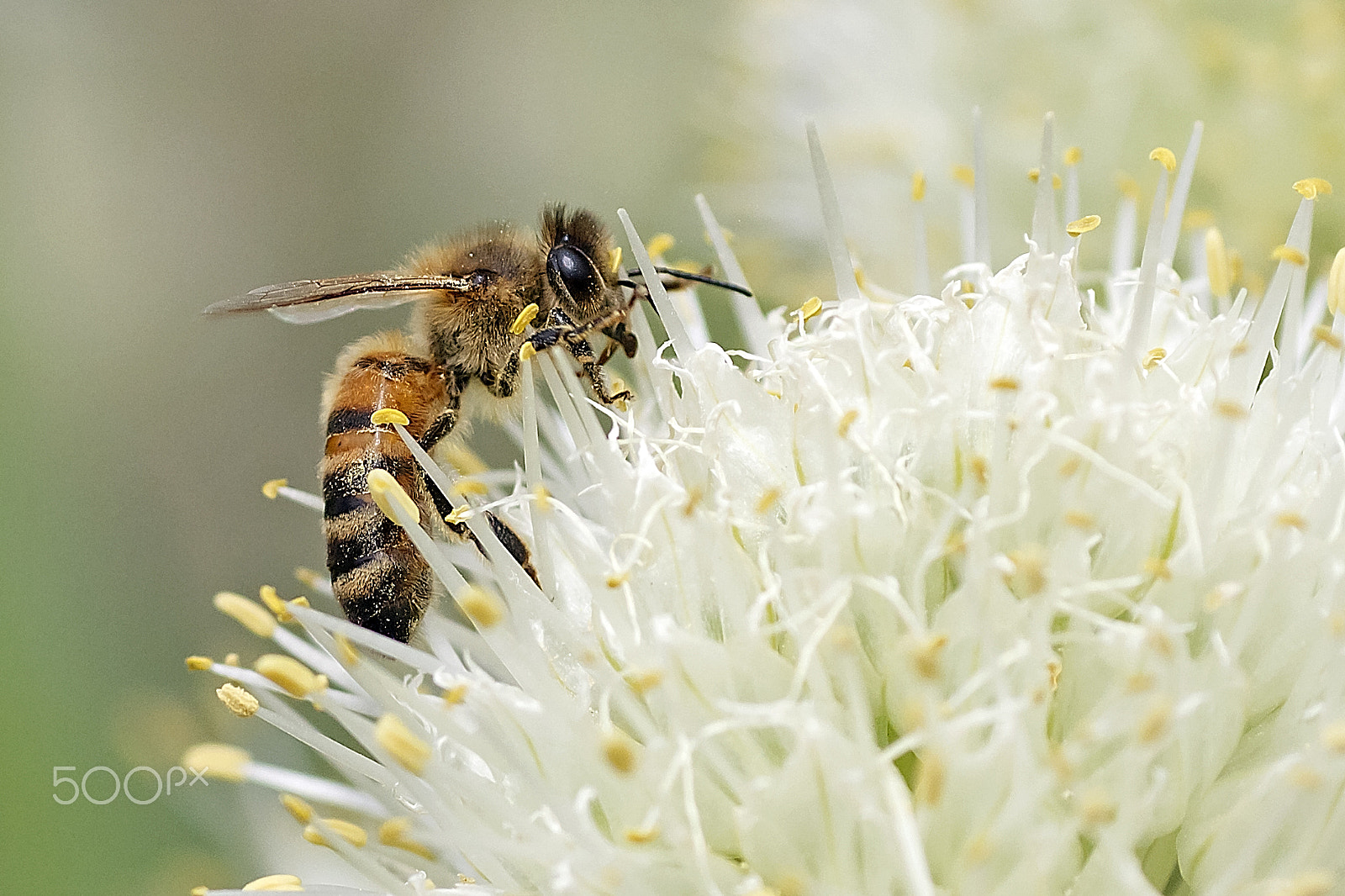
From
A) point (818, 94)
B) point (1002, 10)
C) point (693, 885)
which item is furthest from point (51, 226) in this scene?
point (693, 885)

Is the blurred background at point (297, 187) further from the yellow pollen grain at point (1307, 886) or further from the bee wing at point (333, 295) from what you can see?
the yellow pollen grain at point (1307, 886)

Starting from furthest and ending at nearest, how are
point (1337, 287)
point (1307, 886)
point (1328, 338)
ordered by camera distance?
point (1337, 287) → point (1328, 338) → point (1307, 886)

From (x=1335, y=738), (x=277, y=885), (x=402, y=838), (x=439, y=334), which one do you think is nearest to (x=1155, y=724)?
(x=1335, y=738)

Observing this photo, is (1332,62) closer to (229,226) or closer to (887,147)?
(887,147)

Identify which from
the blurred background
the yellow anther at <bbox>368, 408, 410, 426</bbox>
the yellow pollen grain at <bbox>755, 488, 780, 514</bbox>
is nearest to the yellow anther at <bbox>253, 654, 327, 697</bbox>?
the yellow anther at <bbox>368, 408, 410, 426</bbox>

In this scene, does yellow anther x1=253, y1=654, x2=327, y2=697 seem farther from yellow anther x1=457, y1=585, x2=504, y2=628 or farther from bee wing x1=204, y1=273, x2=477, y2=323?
bee wing x1=204, y1=273, x2=477, y2=323

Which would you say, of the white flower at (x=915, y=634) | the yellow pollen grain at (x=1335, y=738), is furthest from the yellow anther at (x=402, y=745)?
the yellow pollen grain at (x=1335, y=738)

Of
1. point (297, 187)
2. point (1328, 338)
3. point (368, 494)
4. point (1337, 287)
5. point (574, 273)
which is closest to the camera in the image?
point (1328, 338)

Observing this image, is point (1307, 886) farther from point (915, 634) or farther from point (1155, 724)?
point (915, 634)
